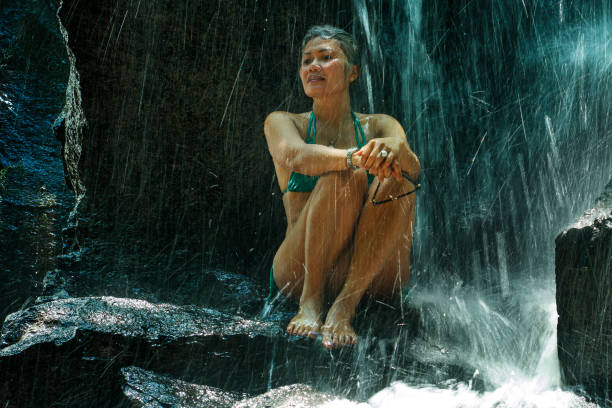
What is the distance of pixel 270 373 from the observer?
8.96ft

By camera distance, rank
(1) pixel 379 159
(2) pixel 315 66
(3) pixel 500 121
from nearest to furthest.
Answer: (1) pixel 379 159 < (2) pixel 315 66 < (3) pixel 500 121

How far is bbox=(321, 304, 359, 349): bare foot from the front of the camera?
2846 mm

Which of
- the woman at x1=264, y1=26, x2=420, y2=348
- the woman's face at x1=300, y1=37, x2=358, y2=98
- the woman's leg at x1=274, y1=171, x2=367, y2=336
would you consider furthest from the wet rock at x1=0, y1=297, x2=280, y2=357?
the woman's face at x1=300, y1=37, x2=358, y2=98

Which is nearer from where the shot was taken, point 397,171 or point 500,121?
point 397,171

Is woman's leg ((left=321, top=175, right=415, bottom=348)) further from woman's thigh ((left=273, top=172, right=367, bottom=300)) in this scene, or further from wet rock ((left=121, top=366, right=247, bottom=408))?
wet rock ((left=121, top=366, right=247, bottom=408))

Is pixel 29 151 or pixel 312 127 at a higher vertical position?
pixel 312 127

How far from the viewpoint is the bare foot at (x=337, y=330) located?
9.34 feet

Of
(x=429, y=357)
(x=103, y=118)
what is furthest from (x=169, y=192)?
(x=429, y=357)

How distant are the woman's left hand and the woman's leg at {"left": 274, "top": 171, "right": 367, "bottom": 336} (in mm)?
170

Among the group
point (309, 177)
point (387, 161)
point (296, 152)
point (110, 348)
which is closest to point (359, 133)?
point (309, 177)

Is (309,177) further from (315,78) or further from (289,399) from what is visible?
(289,399)

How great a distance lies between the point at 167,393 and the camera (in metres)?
2.28

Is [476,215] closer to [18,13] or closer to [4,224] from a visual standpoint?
[4,224]

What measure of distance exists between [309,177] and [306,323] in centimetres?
87
